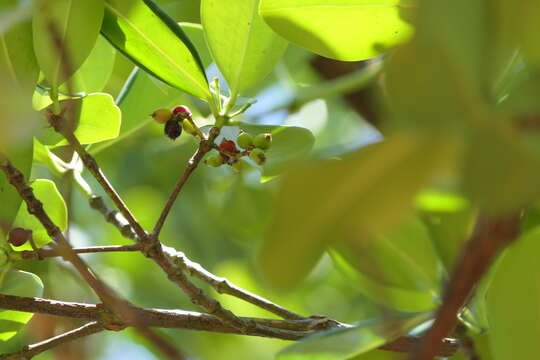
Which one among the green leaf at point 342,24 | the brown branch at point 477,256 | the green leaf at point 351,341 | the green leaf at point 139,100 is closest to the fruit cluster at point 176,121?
the green leaf at point 139,100

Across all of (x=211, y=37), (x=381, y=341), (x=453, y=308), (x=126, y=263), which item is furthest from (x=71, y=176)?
(x=126, y=263)

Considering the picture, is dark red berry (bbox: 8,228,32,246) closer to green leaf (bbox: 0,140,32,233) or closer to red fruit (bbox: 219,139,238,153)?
green leaf (bbox: 0,140,32,233)

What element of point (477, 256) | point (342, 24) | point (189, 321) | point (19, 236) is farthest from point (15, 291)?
point (477, 256)

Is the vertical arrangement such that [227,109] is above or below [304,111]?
below

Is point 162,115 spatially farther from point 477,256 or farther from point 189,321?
point 477,256

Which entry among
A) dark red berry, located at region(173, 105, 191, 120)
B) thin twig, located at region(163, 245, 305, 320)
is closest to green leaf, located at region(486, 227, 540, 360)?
thin twig, located at region(163, 245, 305, 320)

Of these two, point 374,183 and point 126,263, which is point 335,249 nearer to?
point 374,183
